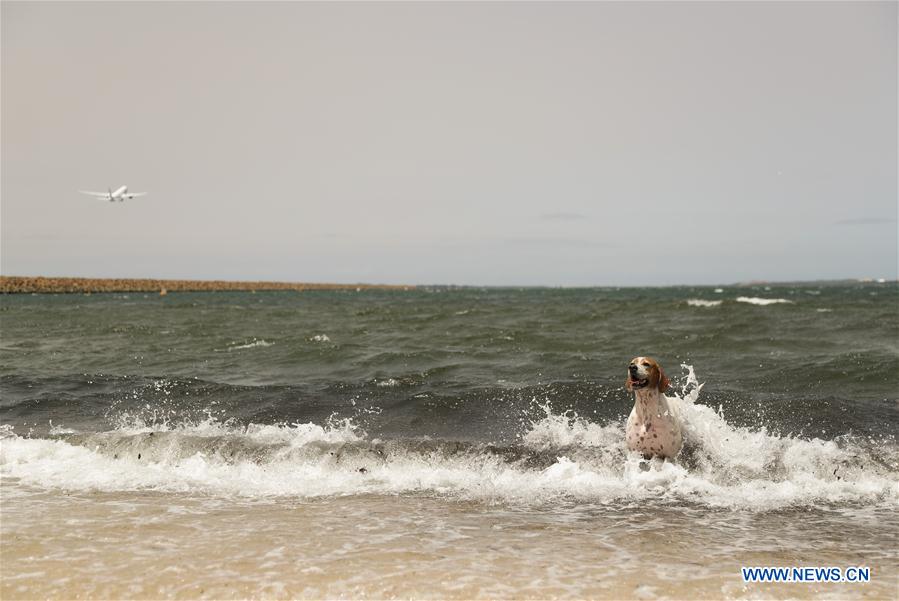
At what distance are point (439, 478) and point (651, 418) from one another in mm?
2758

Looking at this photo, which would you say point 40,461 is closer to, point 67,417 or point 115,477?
point 115,477

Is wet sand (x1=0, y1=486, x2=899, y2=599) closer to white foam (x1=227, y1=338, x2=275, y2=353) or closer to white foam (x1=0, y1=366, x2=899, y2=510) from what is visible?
white foam (x1=0, y1=366, x2=899, y2=510)

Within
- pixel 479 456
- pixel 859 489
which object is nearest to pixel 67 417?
pixel 479 456

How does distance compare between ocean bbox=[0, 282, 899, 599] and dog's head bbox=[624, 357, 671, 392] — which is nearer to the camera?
ocean bbox=[0, 282, 899, 599]

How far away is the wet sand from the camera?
14.3ft

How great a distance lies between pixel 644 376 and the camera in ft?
26.2

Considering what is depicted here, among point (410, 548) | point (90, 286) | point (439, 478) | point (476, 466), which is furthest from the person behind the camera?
point (90, 286)

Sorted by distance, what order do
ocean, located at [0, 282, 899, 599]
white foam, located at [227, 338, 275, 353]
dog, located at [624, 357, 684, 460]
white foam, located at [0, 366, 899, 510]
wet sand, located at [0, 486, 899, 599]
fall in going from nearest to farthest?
wet sand, located at [0, 486, 899, 599] < ocean, located at [0, 282, 899, 599] < white foam, located at [0, 366, 899, 510] < dog, located at [624, 357, 684, 460] < white foam, located at [227, 338, 275, 353]

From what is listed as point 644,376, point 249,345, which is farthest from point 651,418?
point 249,345

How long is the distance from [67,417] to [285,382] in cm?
414

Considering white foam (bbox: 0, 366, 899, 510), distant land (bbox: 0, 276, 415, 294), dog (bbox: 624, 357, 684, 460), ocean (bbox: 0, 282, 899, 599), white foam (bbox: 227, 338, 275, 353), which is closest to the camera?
ocean (bbox: 0, 282, 899, 599)

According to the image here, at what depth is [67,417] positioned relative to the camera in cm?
1061

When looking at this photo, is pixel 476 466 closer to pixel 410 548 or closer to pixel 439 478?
pixel 439 478

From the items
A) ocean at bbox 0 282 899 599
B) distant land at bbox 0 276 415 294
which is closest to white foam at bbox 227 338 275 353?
ocean at bbox 0 282 899 599
